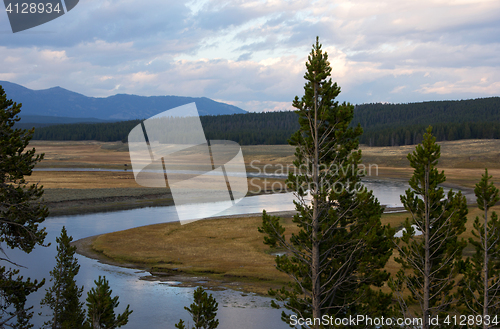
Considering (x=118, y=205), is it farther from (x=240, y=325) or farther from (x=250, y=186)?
(x=240, y=325)

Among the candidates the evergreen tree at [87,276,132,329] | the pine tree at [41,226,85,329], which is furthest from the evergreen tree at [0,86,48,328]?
the pine tree at [41,226,85,329]

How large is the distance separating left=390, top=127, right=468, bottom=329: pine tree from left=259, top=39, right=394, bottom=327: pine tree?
910mm

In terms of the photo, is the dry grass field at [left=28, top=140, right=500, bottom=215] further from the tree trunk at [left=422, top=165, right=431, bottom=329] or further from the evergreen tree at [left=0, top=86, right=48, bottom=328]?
the tree trunk at [left=422, top=165, right=431, bottom=329]

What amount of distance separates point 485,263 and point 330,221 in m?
4.51

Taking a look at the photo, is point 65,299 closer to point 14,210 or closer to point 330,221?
point 14,210

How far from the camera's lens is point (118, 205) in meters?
56.5

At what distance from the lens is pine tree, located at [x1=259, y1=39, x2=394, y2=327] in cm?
1337

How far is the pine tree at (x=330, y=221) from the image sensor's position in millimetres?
13367

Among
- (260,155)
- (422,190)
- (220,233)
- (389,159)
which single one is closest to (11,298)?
(422,190)

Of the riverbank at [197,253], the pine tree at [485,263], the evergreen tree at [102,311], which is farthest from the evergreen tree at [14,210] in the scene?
the riverbank at [197,253]

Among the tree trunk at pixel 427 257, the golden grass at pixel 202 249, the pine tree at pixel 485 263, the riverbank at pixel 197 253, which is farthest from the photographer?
the golden grass at pixel 202 249

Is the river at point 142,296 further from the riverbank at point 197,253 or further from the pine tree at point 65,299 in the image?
the pine tree at point 65,299

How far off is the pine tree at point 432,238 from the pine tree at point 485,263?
1.54 feet

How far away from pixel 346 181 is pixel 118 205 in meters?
47.6
